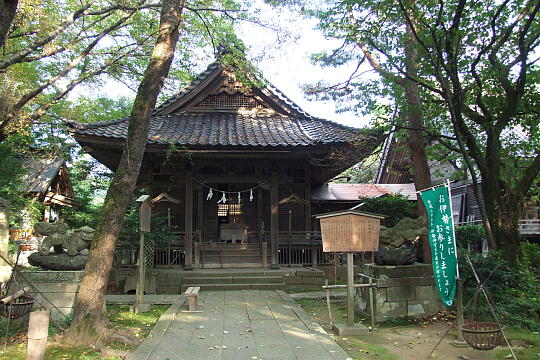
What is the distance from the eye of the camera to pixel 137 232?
11.2 meters

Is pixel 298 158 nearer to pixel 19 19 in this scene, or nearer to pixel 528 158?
pixel 528 158

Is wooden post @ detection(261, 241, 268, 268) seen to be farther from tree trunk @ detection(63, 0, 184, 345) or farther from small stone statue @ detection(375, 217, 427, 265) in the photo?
tree trunk @ detection(63, 0, 184, 345)

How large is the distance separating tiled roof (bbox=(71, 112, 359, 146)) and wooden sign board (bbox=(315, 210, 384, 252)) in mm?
5132

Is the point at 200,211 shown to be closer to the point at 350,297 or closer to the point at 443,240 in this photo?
the point at 350,297

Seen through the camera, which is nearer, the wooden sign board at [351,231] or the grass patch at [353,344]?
the grass patch at [353,344]

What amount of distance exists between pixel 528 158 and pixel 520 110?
2.25 metres

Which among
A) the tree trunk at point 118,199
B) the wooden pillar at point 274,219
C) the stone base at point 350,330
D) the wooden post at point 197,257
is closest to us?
the tree trunk at point 118,199

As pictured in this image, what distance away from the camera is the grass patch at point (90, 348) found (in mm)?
5324

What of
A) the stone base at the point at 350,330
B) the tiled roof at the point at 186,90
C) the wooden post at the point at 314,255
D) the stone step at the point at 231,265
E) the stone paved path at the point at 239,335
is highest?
the tiled roof at the point at 186,90

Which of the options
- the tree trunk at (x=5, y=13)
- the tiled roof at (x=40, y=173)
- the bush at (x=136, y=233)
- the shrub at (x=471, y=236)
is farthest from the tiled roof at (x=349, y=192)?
the tiled roof at (x=40, y=173)

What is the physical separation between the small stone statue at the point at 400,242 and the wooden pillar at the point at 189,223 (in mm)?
6627

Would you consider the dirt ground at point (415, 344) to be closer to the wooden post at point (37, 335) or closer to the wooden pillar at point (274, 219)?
the wooden post at point (37, 335)

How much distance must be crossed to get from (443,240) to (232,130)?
8.80m

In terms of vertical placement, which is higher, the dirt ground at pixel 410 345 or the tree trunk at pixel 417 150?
the tree trunk at pixel 417 150
